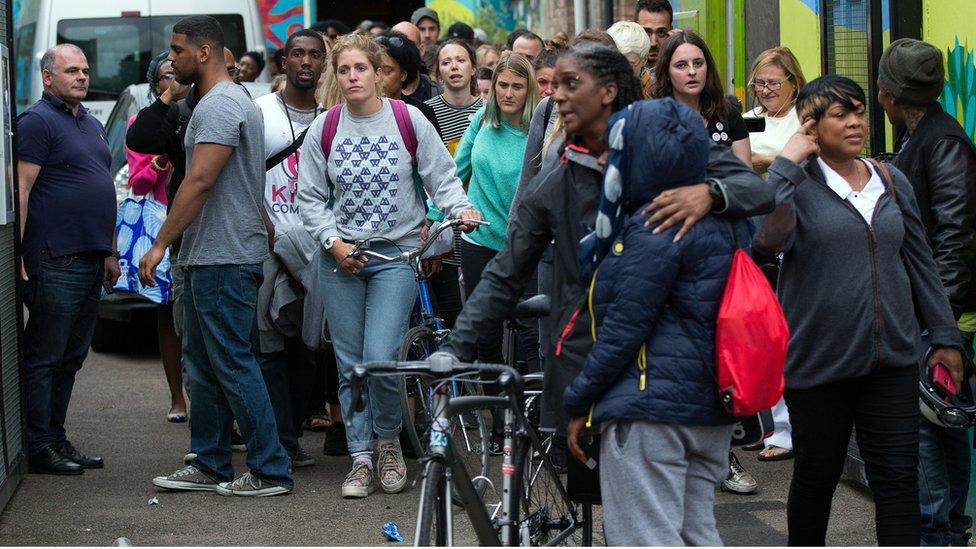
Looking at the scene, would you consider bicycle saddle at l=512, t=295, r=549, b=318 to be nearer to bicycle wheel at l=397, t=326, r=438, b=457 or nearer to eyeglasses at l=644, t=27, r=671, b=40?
bicycle wheel at l=397, t=326, r=438, b=457

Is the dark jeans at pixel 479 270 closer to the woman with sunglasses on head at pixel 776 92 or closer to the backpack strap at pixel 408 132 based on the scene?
the backpack strap at pixel 408 132

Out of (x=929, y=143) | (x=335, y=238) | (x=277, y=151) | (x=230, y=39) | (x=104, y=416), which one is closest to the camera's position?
(x=929, y=143)

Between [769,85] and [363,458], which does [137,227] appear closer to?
[363,458]

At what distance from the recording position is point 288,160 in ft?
25.1

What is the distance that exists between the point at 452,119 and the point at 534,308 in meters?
4.02

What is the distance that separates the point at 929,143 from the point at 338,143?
263cm

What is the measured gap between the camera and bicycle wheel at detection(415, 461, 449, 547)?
4.02 m

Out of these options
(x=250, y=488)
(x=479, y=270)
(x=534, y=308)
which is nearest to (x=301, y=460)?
(x=250, y=488)

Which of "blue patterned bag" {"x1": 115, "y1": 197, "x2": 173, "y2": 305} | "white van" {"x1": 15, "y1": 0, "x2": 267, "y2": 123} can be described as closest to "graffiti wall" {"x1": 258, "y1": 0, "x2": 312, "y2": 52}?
"white van" {"x1": 15, "y1": 0, "x2": 267, "y2": 123}

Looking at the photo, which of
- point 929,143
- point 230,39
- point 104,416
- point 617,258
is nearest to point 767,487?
point 929,143

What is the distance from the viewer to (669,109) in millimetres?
3979

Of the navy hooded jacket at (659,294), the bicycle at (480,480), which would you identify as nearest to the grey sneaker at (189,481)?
the bicycle at (480,480)

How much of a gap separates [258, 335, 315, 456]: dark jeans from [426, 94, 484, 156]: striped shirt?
1474mm

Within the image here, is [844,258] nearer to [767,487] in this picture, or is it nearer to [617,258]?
[617,258]
